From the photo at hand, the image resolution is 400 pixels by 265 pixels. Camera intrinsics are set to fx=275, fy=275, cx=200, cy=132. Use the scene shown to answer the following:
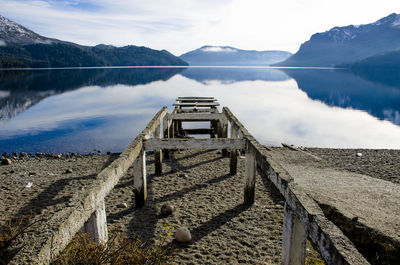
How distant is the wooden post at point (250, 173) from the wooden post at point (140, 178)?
2.33 metres

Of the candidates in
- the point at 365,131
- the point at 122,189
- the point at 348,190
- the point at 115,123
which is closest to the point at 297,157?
the point at 348,190

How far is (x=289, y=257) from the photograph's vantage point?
3.42 metres

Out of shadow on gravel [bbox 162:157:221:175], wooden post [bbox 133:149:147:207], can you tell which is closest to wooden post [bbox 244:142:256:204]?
wooden post [bbox 133:149:147:207]

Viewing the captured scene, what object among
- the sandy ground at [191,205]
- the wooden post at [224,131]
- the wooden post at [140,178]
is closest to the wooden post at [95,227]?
the sandy ground at [191,205]

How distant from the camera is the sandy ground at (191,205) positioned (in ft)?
16.4

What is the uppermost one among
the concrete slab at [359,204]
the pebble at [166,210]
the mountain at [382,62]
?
the mountain at [382,62]

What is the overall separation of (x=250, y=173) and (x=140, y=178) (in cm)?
251

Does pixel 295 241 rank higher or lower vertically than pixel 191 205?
higher

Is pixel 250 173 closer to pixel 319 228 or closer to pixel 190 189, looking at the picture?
pixel 190 189

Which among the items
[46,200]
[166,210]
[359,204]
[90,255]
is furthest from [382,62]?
[90,255]

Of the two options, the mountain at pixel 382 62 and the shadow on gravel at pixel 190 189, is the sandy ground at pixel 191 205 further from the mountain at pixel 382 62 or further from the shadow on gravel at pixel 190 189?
the mountain at pixel 382 62

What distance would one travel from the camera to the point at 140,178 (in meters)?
6.19

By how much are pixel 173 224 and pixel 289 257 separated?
2.96m

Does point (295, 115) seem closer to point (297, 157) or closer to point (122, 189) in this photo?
point (297, 157)
